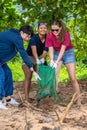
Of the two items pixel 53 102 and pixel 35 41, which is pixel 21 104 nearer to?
pixel 53 102

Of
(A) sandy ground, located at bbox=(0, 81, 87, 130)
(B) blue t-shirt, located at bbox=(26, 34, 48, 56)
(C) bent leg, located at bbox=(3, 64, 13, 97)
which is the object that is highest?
(B) blue t-shirt, located at bbox=(26, 34, 48, 56)

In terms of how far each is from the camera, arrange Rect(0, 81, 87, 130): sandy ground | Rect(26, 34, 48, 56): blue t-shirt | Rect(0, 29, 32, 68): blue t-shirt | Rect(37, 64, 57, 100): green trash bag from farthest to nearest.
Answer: Rect(26, 34, 48, 56): blue t-shirt < Rect(37, 64, 57, 100): green trash bag < Rect(0, 29, 32, 68): blue t-shirt < Rect(0, 81, 87, 130): sandy ground

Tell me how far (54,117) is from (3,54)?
55.9 inches

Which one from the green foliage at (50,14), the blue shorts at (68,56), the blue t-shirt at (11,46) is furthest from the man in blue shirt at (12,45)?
the green foliage at (50,14)

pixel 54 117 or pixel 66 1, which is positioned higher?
pixel 66 1

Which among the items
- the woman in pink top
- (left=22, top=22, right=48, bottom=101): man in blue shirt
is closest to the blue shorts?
the woman in pink top

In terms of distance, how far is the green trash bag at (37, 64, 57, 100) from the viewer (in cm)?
726

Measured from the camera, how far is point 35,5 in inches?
381

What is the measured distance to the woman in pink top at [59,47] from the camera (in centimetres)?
713

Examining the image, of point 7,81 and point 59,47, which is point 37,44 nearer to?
point 59,47

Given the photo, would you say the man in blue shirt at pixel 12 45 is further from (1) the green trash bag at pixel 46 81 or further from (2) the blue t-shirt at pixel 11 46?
(1) the green trash bag at pixel 46 81

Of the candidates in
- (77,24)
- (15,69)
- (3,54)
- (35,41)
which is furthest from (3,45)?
(15,69)

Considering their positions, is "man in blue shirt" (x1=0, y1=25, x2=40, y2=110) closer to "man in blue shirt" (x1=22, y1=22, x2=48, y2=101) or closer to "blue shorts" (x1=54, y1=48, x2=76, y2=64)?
"man in blue shirt" (x1=22, y1=22, x2=48, y2=101)

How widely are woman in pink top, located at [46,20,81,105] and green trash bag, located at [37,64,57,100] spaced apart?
0.40 ft
